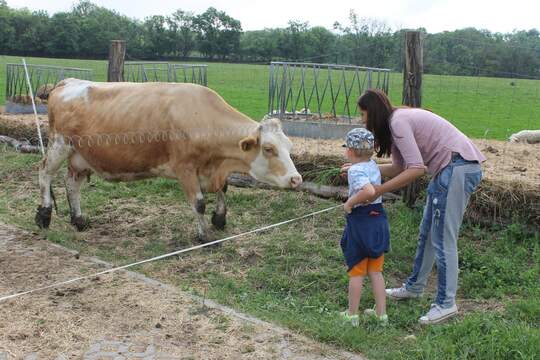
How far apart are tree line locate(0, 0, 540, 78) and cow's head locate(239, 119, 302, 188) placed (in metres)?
3.21

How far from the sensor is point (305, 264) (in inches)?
232

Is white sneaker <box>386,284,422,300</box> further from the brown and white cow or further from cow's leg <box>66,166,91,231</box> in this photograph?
cow's leg <box>66,166,91,231</box>

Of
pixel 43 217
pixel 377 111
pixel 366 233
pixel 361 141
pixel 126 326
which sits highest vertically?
pixel 377 111

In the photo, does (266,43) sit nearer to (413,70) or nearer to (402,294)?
(413,70)

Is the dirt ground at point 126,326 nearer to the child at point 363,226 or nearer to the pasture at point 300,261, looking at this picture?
the pasture at point 300,261

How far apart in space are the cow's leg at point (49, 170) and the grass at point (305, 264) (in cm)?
19

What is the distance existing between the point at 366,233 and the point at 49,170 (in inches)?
173

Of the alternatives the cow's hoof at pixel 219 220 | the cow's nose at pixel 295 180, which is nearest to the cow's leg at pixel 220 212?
the cow's hoof at pixel 219 220

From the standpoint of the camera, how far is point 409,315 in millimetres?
4754

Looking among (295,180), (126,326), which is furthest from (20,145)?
(126,326)

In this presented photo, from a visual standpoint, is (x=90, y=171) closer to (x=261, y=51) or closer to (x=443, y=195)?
(x=443, y=195)

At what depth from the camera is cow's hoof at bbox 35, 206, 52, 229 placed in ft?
23.2

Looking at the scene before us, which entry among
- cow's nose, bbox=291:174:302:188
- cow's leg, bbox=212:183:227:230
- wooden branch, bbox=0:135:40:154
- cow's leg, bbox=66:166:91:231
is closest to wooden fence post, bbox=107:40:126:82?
wooden branch, bbox=0:135:40:154

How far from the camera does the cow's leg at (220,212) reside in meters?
6.82
